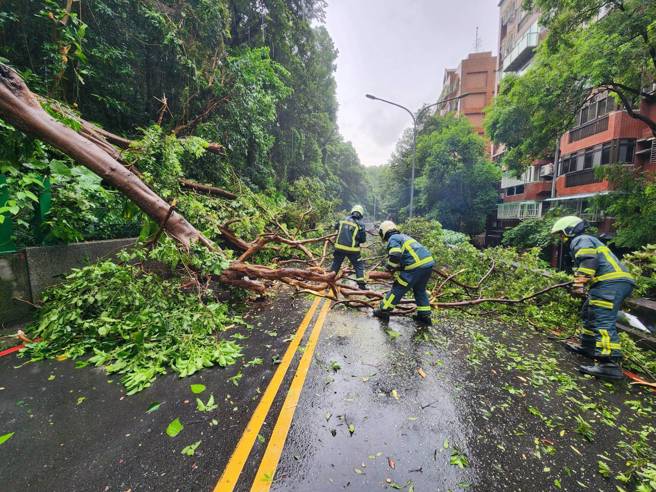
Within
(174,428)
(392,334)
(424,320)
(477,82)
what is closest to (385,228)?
(424,320)

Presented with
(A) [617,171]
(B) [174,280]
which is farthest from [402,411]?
(A) [617,171]

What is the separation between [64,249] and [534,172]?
31.1 metres

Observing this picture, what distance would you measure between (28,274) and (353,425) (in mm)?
5047

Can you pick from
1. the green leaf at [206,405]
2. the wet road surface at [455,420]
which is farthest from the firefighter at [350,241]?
the green leaf at [206,405]

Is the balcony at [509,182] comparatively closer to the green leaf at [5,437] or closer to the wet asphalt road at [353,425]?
the wet asphalt road at [353,425]

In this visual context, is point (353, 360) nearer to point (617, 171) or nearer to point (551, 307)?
point (551, 307)

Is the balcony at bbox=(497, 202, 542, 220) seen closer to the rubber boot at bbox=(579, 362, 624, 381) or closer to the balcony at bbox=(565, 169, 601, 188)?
the balcony at bbox=(565, 169, 601, 188)

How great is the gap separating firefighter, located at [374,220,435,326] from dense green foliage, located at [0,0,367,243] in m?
4.70

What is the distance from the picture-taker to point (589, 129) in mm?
16656

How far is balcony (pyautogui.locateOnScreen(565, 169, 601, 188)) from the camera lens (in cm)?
1611

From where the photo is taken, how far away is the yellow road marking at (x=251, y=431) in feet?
6.20

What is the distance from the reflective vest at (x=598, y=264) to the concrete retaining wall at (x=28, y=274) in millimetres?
7681

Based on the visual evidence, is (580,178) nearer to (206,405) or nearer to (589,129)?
(589,129)

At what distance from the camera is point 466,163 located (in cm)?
2441
